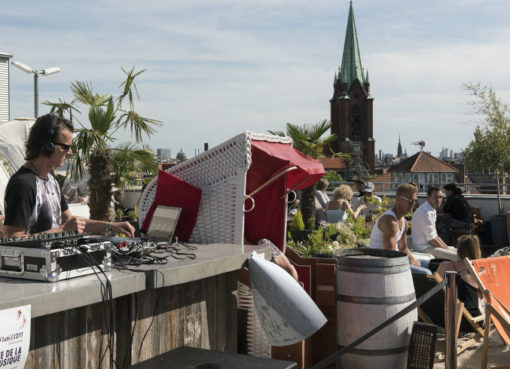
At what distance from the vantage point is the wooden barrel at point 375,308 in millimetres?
4027

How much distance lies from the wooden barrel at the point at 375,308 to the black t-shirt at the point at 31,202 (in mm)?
1950

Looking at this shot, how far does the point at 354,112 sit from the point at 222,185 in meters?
116

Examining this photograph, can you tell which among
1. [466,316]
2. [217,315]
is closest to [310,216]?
[466,316]

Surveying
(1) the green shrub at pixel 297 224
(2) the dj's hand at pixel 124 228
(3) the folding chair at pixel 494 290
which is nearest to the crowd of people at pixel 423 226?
(3) the folding chair at pixel 494 290

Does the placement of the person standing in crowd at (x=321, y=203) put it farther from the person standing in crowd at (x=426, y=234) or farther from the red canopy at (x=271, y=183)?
the red canopy at (x=271, y=183)

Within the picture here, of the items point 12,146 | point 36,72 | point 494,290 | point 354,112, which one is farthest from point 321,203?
point 354,112

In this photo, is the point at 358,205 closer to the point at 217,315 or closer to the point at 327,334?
the point at 327,334

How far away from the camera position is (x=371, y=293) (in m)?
A: 4.03

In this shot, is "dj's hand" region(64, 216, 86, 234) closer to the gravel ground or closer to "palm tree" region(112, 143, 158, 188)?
the gravel ground

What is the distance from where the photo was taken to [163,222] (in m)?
3.71

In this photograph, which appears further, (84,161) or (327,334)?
(84,161)

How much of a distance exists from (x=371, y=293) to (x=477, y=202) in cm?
1063

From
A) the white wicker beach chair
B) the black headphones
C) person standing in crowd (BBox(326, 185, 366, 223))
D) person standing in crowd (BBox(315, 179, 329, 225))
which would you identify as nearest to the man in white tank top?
the white wicker beach chair

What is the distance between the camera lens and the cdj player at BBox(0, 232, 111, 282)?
2398 mm
